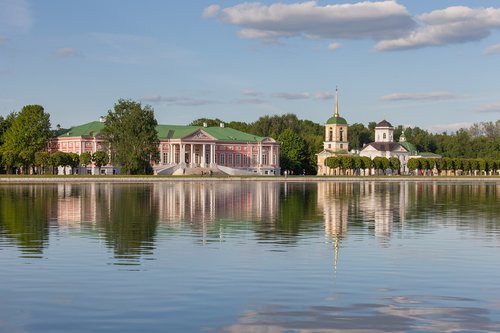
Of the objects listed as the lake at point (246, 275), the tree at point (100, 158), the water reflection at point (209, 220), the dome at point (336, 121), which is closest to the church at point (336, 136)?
the dome at point (336, 121)

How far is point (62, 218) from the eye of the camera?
112 ft

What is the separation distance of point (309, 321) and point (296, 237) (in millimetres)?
13410

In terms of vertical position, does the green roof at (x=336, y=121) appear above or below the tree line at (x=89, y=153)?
above

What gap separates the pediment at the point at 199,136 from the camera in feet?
433

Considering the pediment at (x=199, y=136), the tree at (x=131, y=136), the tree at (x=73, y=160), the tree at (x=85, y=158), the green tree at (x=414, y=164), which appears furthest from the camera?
the green tree at (x=414, y=164)

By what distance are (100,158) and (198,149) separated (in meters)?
26.8

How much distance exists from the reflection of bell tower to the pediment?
125ft

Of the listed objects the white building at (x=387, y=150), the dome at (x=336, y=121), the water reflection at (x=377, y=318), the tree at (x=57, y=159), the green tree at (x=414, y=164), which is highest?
the dome at (x=336, y=121)

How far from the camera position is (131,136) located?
102875mm

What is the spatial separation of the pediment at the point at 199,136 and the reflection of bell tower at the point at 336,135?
125 ft

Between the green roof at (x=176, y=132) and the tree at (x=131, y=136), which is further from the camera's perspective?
the green roof at (x=176, y=132)

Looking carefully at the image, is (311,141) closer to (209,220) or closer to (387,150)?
(387,150)

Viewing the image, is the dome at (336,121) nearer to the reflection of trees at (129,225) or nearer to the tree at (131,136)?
the tree at (131,136)

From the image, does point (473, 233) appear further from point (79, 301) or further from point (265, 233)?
point (79, 301)
